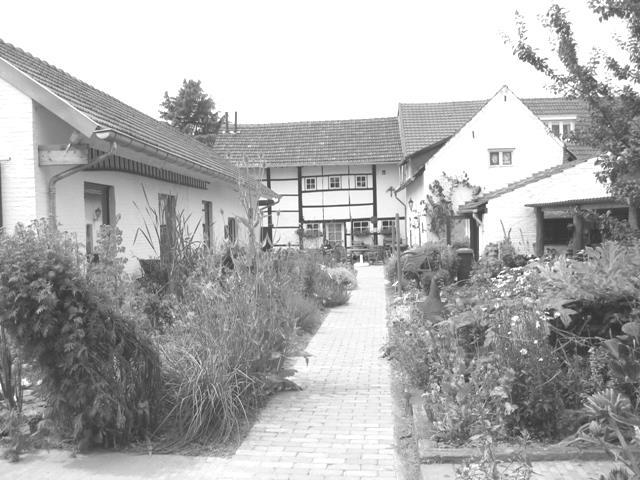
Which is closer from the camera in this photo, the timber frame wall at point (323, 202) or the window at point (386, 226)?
the window at point (386, 226)

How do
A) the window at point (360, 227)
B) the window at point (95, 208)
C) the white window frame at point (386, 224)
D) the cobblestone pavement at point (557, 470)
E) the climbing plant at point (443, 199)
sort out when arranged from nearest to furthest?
1. the cobblestone pavement at point (557, 470)
2. the window at point (95, 208)
3. the climbing plant at point (443, 199)
4. the window at point (360, 227)
5. the white window frame at point (386, 224)

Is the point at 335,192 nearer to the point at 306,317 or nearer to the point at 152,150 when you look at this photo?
the point at 306,317

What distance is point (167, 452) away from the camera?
462cm

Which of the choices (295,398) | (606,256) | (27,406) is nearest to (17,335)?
(27,406)

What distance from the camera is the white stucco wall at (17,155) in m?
7.52

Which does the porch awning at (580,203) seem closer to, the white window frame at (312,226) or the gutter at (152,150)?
the gutter at (152,150)

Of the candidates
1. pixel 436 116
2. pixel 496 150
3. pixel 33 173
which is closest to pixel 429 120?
pixel 436 116

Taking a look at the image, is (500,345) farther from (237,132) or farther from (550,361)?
(237,132)

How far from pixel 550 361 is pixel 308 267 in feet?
28.9

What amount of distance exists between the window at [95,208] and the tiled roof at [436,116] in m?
22.7

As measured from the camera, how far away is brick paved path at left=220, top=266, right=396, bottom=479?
4305mm

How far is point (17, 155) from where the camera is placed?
7.52 meters

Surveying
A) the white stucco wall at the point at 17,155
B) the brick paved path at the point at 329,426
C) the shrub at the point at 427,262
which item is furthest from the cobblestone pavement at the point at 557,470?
the shrub at the point at 427,262

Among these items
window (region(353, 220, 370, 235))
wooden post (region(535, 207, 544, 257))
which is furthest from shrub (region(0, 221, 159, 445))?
window (region(353, 220, 370, 235))
